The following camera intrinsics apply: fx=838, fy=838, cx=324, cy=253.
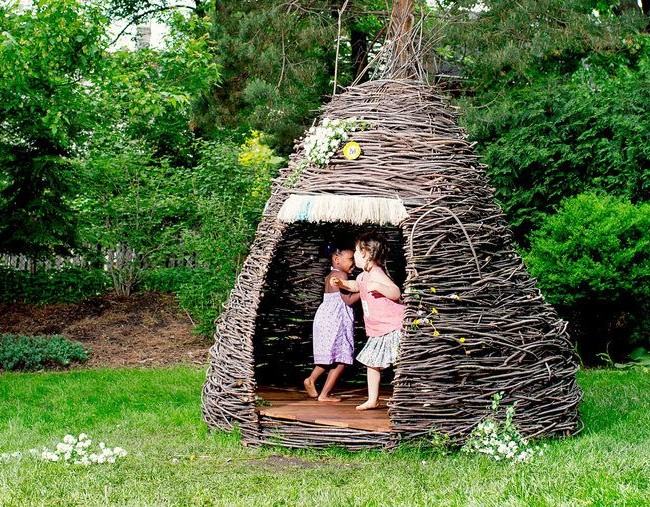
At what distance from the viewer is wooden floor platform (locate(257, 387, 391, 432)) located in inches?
224

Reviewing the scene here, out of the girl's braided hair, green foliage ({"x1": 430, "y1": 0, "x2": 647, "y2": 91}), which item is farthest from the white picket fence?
the girl's braided hair

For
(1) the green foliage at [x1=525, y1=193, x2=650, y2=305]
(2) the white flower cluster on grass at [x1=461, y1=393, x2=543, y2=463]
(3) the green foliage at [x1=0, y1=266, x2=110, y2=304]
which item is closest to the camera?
(2) the white flower cluster on grass at [x1=461, y1=393, x2=543, y2=463]

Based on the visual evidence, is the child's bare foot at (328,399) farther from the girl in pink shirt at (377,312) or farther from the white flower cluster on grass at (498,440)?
the white flower cluster on grass at (498,440)

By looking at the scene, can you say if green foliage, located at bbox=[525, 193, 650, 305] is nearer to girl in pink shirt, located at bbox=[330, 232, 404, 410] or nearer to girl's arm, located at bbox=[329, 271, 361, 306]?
girl's arm, located at bbox=[329, 271, 361, 306]

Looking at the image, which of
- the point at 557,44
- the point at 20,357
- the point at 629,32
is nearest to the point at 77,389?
the point at 20,357

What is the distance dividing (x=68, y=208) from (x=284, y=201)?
7.92 m

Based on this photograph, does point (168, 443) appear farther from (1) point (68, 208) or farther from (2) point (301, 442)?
(1) point (68, 208)

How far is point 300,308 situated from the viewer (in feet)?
25.3

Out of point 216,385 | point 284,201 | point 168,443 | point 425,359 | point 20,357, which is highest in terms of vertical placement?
point 284,201

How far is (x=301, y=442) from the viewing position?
5.70 m

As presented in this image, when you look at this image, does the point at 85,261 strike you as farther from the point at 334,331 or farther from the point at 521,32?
the point at 334,331

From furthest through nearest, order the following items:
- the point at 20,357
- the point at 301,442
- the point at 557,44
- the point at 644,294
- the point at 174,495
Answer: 1. the point at 557,44
2. the point at 20,357
3. the point at 644,294
4. the point at 301,442
5. the point at 174,495

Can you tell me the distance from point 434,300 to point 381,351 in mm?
901

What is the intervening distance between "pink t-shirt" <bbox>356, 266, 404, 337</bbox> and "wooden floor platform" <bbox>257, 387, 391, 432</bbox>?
61 cm
